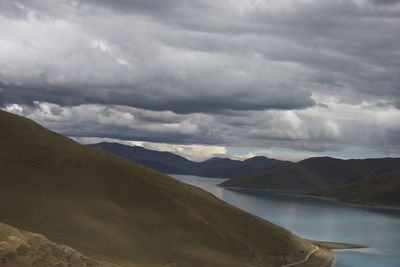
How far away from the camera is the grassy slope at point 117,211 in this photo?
10556 centimetres

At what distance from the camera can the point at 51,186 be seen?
134m

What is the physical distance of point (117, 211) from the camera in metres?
126

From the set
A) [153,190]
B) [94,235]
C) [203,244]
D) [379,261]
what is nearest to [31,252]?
[94,235]

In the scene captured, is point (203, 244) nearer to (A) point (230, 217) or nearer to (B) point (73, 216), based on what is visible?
(A) point (230, 217)

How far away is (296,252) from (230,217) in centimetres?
2334

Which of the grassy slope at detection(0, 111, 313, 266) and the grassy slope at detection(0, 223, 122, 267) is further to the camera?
the grassy slope at detection(0, 111, 313, 266)

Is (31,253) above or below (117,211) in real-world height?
above

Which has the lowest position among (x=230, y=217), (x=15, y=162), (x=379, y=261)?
(x=379, y=261)

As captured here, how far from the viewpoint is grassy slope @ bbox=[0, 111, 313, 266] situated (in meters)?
106

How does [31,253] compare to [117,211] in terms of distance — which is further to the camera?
[117,211]

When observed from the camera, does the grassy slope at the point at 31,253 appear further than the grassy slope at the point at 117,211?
No

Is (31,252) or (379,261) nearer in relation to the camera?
(31,252)

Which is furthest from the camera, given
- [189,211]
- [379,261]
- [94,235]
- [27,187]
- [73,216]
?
[379,261]

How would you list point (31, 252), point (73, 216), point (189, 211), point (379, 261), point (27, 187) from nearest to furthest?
point (31, 252) → point (73, 216) → point (27, 187) → point (189, 211) → point (379, 261)
